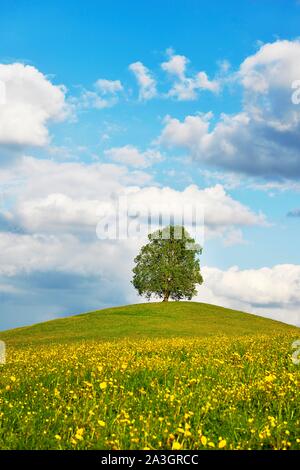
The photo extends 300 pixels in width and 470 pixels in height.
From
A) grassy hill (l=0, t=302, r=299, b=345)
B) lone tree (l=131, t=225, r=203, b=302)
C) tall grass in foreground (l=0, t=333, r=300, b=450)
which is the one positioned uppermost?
lone tree (l=131, t=225, r=203, b=302)

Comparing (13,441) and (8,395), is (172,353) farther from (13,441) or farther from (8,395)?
(13,441)

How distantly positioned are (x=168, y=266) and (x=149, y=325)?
25.8m

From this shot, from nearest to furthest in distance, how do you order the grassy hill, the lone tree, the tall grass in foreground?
the tall grass in foreground → the grassy hill → the lone tree

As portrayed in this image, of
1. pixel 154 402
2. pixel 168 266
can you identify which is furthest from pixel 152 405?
pixel 168 266

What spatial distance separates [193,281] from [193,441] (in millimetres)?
69578

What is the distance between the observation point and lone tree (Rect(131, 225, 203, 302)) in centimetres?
7594

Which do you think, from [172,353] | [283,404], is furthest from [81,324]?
[283,404]

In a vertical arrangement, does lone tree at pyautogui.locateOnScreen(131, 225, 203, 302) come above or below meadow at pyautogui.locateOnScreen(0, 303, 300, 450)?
above

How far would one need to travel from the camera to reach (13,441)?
818cm

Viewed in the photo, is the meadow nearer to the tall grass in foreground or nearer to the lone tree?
the tall grass in foreground

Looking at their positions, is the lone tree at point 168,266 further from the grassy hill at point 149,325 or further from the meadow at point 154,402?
the meadow at point 154,402

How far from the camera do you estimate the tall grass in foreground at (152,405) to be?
26.7 feet

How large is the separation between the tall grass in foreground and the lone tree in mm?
60685

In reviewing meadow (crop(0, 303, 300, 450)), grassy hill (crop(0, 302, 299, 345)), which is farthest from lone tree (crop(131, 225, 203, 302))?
meadow (crop(0, 303, 300, 450))
